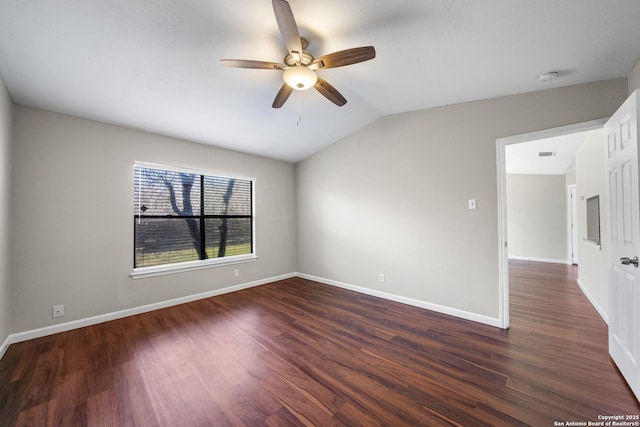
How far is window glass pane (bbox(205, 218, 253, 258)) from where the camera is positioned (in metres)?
4.04

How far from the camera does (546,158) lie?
5.37 meters

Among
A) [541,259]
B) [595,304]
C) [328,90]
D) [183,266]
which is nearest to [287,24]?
[328,90]

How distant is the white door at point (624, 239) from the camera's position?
164 cm

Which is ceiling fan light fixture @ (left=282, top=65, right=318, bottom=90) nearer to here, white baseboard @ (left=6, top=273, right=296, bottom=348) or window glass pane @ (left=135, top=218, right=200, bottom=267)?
window glass pane @ (left=135, top=218, right=200, bottom=267)

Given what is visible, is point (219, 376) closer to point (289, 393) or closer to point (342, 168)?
point (289, 393)

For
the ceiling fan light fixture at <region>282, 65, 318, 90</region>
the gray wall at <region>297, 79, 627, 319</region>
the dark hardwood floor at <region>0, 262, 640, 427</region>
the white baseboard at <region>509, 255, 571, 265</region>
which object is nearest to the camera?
the dark hardwood floor at <region>0, 262, 640, 427</region>

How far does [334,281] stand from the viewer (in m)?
4.45

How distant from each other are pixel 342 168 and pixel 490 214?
92.3 inches

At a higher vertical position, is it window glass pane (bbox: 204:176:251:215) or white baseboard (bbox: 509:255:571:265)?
window glass pane (bbox: 204:176:251:215)

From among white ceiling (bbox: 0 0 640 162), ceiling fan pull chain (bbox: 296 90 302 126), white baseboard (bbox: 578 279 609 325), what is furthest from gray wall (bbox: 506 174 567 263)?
ceiling fan pull chain (bbox: 296 90 302 126)

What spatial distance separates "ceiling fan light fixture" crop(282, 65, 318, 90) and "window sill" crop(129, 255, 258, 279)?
3.02 m

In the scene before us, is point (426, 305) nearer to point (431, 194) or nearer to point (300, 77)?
point (431, 194)

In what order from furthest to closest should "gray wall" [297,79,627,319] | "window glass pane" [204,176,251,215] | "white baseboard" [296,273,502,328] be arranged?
"window glass pane" [204,176,251,215] < "white baseboard" [296,273,502,328] < "gray wall" [297,79,627,319]

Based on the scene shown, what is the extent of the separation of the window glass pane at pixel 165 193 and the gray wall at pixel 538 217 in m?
8.28
